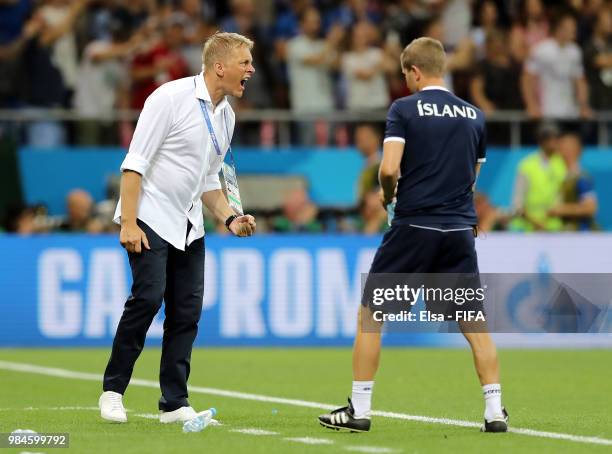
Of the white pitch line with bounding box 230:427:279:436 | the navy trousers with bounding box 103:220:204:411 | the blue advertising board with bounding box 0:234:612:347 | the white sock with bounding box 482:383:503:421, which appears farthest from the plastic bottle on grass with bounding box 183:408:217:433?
the blue advertising board with bounding box 0:234:612:347

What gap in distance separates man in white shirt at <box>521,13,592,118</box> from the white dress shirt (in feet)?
40.0

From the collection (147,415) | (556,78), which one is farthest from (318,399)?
(556,78)

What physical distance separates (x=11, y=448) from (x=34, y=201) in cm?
1185

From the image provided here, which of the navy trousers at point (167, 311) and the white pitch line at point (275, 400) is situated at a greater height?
the navy trousers at point (167, 311)

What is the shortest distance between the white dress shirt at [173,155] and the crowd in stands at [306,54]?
9.84m

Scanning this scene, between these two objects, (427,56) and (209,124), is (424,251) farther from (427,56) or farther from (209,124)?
(209,124)

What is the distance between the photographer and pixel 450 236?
8.76 metres

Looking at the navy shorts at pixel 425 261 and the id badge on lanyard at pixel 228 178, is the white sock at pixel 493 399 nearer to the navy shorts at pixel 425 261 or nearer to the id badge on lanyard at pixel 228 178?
the navy shorts at pixel 425 261

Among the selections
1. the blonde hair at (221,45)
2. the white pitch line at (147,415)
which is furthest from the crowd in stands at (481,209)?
the blonde hair at (221,45)

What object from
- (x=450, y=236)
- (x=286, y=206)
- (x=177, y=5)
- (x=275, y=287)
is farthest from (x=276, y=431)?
(x=177, y=5)

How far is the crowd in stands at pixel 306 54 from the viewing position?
1911cm

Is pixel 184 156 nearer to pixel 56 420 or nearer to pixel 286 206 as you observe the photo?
pixel 56 420

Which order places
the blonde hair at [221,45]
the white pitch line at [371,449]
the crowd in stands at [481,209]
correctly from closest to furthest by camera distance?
the white pitch line at [371,449]
the blonde hair at [221,45]
the crowd in stands at [481,209]

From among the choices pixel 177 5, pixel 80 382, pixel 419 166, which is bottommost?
pixel 80 382
